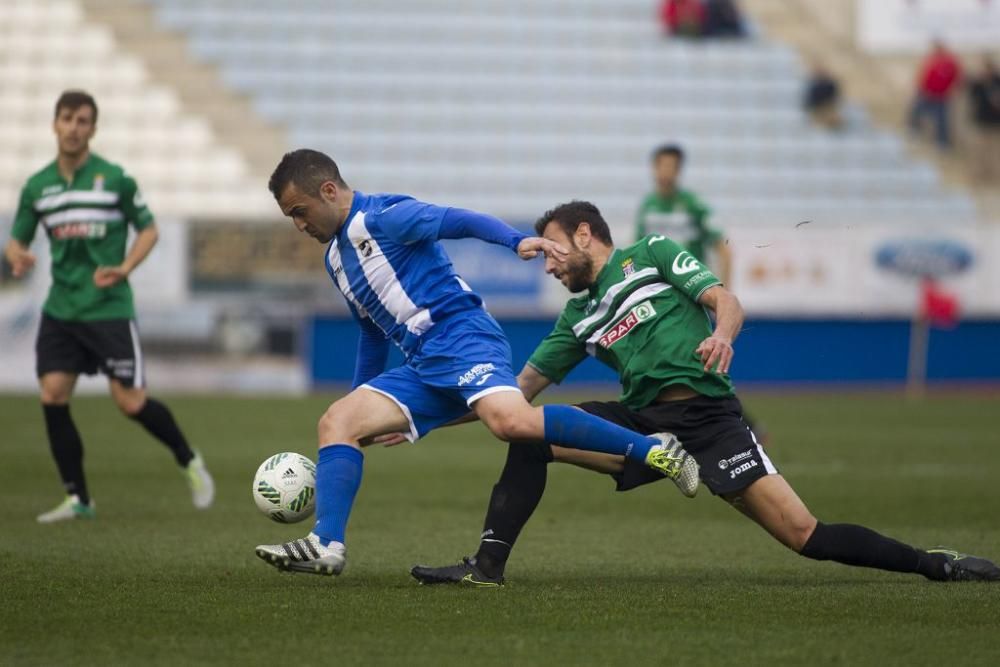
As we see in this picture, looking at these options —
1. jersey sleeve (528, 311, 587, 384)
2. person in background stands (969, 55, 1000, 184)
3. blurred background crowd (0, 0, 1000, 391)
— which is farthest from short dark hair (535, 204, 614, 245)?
person in background stands (969, 55, 1000, 184)

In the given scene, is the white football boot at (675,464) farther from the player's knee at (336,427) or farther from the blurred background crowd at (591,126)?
the blurred background crowd at (591,126)

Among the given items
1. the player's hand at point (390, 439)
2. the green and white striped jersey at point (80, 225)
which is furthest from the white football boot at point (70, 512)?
the player's hand at point (390, 439)

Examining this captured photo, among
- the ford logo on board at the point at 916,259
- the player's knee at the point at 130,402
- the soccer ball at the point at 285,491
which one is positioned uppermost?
the soccer ball at the point at 285,491

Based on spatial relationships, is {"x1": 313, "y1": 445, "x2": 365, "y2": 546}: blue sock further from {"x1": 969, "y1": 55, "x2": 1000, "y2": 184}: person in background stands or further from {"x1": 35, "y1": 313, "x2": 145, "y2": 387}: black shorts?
{"x1": 969, "y1": 55, "x2": 1000, "y2": 184}: person in background stands

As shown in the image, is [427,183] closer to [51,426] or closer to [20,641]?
[51,426]

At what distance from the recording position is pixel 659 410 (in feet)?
19.4

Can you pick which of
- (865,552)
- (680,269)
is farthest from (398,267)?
(865,552)

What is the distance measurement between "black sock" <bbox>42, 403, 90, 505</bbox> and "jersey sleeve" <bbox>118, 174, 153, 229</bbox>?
110cm

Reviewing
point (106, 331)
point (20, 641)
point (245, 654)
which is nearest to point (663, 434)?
point (245, 654)

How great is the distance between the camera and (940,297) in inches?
800

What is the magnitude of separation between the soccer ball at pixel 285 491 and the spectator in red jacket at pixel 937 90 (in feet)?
64.0

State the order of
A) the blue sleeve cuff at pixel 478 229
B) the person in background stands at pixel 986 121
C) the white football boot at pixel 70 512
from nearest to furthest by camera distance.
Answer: the blue sleeve cuff at pixel 478 229
the white football boot at pixel 70 512
the person in background stands at pixel 986 121

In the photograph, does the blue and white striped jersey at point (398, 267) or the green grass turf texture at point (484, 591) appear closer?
the green grass turf texture at point (484, 591)

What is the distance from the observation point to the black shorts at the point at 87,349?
8406 millimetres
